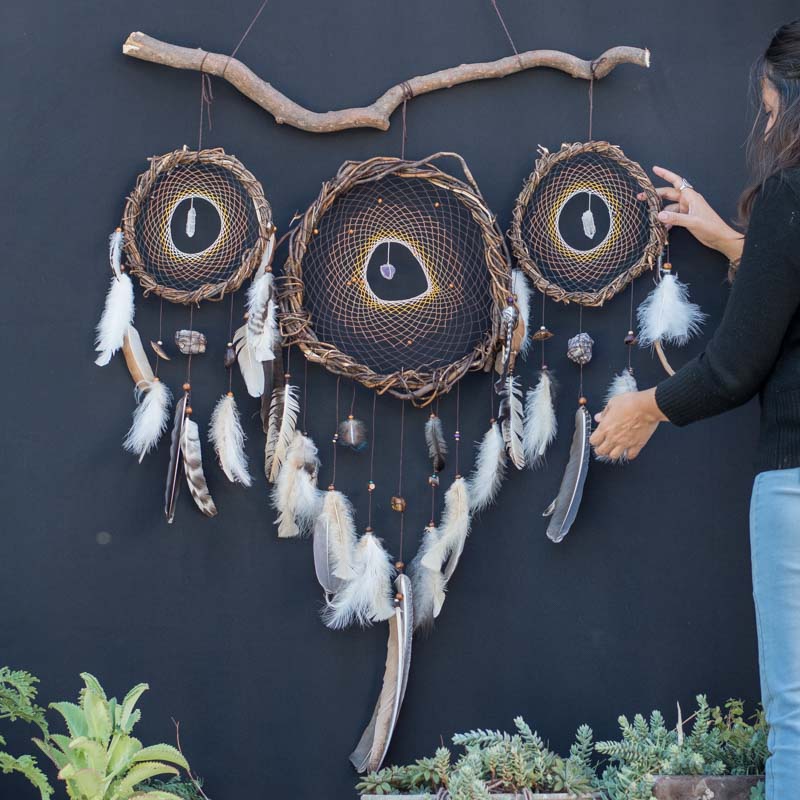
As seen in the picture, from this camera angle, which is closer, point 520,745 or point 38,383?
point 520,745

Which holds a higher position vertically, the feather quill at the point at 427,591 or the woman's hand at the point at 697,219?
the woman's hand at the point at 697,219

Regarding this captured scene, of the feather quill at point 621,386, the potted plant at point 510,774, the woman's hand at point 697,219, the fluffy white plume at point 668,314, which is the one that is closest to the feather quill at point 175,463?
the potted plant at point 510,774

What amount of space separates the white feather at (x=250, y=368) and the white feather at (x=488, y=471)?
62cm

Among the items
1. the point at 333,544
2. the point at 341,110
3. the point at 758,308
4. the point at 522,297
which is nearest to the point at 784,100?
the point at 758,308

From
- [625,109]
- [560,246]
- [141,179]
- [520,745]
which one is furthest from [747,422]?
[141,179]

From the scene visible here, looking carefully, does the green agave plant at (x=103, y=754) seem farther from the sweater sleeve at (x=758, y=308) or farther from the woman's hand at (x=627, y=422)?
the sweater sleeve at (x=758, y=308)

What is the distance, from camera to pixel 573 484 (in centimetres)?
303

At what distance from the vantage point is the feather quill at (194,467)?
2982 mm

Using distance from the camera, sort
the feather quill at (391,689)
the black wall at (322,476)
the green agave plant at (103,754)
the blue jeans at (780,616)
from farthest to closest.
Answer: the black wall at (322,476) → the feather quill at (391,689) → the green agave plant at (103,754) → the blue jeans at (780,616)

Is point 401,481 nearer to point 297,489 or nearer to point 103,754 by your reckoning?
point 297,489

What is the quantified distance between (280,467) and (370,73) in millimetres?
1149

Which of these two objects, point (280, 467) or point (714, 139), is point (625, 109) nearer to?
point (714, 139)

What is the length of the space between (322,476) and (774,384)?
1.34m

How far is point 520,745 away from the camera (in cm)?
255
